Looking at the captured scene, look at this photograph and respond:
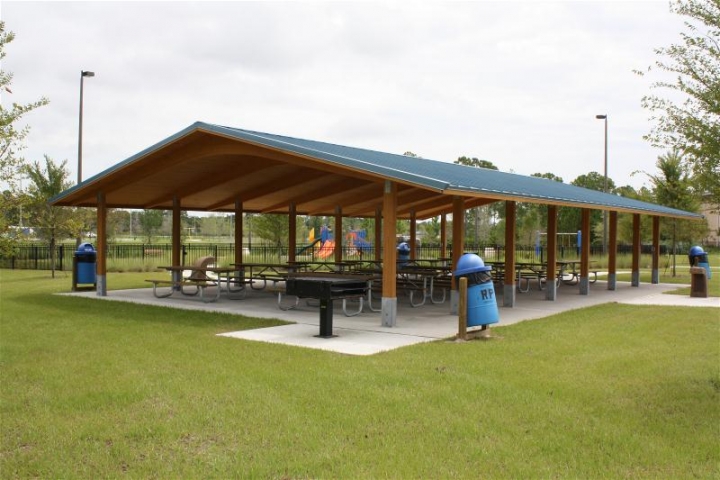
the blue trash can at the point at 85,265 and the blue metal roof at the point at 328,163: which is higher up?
the blue metal roof at the point at 328,163

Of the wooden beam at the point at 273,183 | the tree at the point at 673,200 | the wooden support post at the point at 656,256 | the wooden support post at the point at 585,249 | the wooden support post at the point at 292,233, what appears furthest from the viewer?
the tree at the point at 673,200

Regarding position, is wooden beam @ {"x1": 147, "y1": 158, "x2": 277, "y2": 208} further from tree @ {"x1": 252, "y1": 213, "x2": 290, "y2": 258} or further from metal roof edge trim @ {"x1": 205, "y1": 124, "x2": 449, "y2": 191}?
tree @ {"x1": 252, "y1": 213, "x2": 290, "y2": 258}

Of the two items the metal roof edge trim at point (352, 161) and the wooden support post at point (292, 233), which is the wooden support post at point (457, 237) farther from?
the wooden support post at point (292, 233)

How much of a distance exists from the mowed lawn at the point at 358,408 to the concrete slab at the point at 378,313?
2.33 ft

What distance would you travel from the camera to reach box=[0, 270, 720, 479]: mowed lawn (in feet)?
14.4

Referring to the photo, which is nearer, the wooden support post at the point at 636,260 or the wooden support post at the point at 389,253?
the wooden support post at the point at 389,253

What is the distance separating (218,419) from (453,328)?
588 cm

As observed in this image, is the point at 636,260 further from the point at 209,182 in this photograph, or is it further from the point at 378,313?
the point at 209,182

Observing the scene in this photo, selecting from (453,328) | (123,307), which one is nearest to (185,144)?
(123,307)

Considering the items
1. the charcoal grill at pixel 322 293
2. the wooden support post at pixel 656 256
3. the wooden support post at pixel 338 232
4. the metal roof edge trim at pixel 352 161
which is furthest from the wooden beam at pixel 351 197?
the wooden support post at pixel 656 256

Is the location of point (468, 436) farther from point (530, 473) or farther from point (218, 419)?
point (218, 419)

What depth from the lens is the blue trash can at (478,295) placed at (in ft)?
30.2

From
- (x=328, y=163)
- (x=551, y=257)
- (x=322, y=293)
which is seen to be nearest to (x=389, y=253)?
(x=322, y=293)

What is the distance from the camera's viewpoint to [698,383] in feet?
21.8
